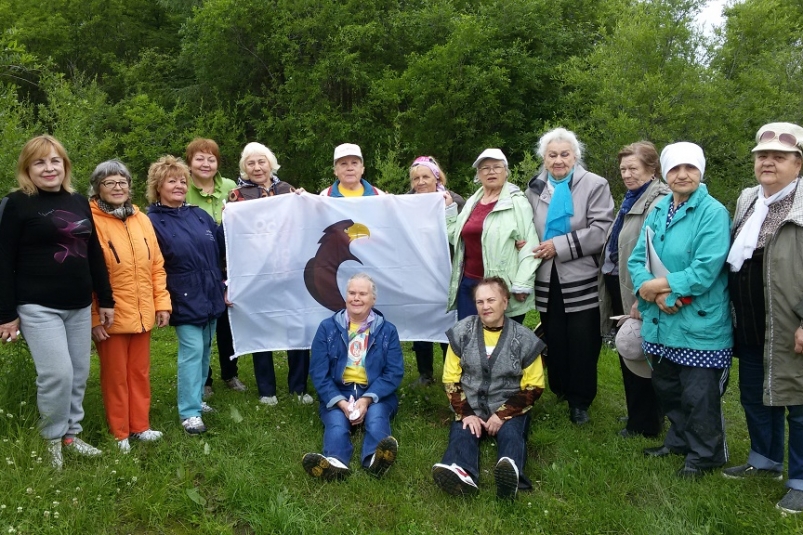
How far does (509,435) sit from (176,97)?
19145mm

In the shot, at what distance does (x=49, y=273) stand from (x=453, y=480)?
118 inches

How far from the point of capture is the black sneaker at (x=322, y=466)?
4320 mm

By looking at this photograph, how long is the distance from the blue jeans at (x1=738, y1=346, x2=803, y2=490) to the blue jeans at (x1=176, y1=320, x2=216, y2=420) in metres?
4.04

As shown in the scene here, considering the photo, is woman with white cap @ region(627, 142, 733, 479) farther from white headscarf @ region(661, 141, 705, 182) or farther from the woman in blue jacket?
the woman in blue jacket

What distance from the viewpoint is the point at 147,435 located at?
16.1 ft

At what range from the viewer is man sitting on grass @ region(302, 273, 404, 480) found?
16.0 ft

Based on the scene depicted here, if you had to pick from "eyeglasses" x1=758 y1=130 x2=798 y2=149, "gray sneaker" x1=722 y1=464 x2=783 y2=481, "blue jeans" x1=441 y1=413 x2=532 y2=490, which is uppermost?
"eyeglasses" x1=758 y1=130 x2=798 y2=149

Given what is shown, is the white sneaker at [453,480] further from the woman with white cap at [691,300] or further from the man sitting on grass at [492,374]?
the woman with white cap at [691,300]

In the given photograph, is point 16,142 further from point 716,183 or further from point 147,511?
point 716,183

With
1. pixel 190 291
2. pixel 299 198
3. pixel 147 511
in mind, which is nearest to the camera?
pixel 147 511

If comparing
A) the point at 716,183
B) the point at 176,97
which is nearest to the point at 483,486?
the point at 716,183

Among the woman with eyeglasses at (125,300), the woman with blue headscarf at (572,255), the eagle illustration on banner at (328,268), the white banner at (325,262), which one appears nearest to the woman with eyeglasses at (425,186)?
the white banner at (325,262)

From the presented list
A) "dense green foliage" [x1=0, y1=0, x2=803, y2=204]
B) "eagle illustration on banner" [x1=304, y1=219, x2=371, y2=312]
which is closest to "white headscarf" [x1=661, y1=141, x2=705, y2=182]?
"eagle illustration on banner" [x1=304, y1=219, x2=371, y2=312]

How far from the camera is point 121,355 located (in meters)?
4.75
